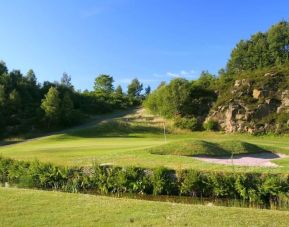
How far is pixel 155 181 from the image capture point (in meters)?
18.7

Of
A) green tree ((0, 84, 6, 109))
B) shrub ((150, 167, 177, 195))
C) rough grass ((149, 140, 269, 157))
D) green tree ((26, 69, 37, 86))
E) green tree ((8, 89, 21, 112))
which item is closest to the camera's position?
shrub ((150, 167, 177, 195))

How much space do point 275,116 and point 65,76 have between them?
63893mm

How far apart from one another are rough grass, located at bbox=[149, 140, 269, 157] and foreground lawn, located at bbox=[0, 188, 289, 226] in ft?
Answer: 45.6

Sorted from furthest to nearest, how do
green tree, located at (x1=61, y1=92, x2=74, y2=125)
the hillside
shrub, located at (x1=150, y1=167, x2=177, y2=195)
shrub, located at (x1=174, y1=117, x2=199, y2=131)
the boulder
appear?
green tree, located at (x1=61, y1=92, x2=74, y2=125)
the boulder
shrub, located at (x1=174, y1=117, x2=199, y2=131)
the hillside
shrub, located at (x1=150, y1=167, x2=177, y2=195)

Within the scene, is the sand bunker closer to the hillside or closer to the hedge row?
the hedge row

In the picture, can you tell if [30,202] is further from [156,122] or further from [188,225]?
[156,122]

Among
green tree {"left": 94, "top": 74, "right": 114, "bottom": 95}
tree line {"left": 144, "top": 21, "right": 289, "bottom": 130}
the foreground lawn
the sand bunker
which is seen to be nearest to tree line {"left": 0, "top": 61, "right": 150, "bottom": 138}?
tree line {"left": 144, "top": 21, "right": 289, "bottom": 130}

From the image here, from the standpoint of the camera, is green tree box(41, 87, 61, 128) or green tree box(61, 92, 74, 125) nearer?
green tree box(41, 87, 61, 128)

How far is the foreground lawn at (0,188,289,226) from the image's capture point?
1021cm

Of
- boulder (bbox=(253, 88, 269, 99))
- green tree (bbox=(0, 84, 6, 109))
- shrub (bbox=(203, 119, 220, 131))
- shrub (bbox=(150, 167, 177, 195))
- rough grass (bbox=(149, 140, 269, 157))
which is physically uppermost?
green tree (bbox=(0, 84, 6, 109))

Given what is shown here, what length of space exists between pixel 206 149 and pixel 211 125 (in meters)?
29.2

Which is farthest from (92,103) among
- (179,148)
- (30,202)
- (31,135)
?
(30,202)

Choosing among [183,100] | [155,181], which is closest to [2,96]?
[183,100]

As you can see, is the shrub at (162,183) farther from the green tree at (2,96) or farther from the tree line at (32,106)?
the green tree at (2,96)
